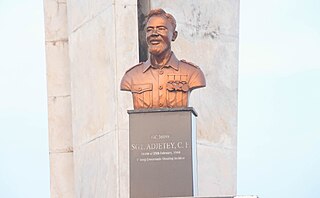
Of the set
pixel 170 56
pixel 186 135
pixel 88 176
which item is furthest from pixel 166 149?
pixel 88 176

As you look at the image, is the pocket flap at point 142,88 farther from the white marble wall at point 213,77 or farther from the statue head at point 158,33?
the white marble wall at point 213,77

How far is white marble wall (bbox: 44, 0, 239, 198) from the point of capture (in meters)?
9.77

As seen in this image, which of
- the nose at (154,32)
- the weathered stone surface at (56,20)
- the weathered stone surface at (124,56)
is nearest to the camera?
the nose at (154,32)

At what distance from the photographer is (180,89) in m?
8.09

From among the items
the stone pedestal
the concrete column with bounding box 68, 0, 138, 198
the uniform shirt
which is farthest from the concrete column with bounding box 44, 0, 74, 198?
the stone pedestal

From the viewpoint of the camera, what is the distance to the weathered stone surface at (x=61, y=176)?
11.1m

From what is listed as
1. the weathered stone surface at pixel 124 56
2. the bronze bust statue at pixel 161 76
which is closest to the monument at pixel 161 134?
the bronze bust statue at pixel 161 76

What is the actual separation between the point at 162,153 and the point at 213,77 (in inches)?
106

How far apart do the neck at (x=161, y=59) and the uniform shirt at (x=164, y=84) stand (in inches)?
1.3

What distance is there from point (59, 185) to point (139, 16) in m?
2.36

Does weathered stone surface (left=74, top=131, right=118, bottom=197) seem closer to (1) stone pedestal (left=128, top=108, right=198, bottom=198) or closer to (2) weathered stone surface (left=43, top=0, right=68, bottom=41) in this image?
(2) weathered stone surface (left=43, top=0, right=68, bottom=41)

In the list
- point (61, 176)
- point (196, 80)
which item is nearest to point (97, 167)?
point (61, 176)

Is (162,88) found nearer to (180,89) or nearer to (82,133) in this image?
(180,89)

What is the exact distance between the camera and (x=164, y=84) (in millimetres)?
8094
